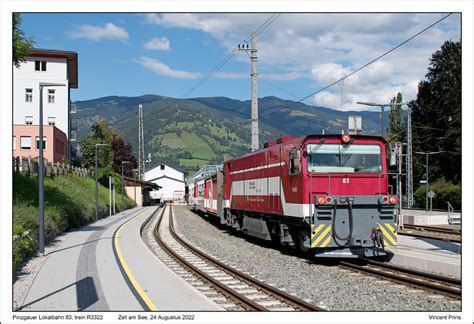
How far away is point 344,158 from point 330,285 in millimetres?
4328

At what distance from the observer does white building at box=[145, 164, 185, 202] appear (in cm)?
14175

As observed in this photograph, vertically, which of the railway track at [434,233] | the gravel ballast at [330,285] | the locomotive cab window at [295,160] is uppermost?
the locomotive cab window at [295,160]

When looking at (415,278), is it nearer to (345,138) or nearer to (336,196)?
(336,196)

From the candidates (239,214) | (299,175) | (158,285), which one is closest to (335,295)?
(158,285)

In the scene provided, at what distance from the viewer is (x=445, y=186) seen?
183 feet

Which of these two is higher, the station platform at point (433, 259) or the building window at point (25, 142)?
the building window at point (25, 142)

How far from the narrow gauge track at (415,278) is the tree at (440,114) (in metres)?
47.1

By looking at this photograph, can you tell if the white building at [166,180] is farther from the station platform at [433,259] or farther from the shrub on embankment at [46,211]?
the station platform at [433,259]

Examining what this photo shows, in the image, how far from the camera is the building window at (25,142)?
4797cm

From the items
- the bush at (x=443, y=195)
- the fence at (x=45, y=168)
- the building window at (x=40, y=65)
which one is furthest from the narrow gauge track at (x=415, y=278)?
the building window at (x=40, y=65)

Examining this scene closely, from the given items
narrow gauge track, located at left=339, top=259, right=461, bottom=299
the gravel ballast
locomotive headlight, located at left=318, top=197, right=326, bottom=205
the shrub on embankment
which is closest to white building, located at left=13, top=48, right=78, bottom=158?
the shrub on embankment

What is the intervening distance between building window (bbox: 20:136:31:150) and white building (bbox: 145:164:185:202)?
9136cm

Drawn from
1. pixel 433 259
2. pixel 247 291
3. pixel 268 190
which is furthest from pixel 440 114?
pixel 247 291

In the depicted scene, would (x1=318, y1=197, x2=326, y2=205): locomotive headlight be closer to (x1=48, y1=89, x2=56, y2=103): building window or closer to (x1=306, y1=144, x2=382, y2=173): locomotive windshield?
(x1=306, y1=144, x2=382, y2=173): locomotive windshield
